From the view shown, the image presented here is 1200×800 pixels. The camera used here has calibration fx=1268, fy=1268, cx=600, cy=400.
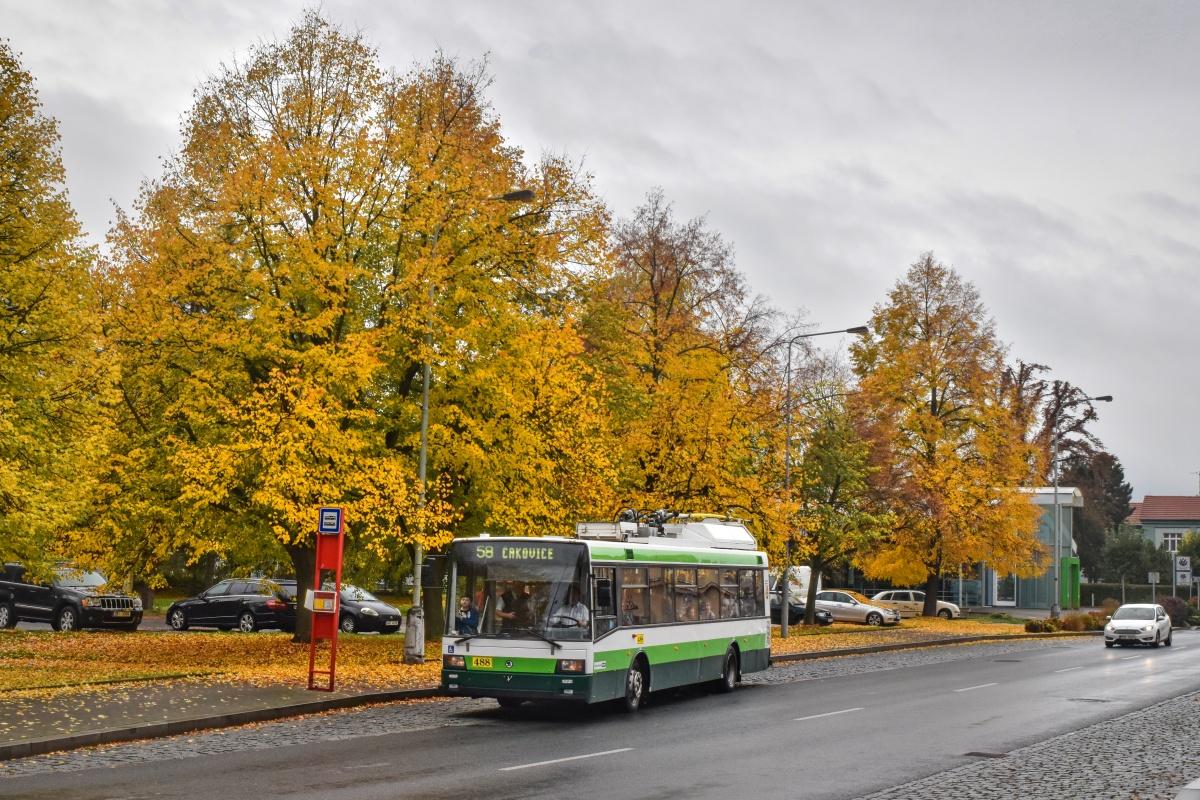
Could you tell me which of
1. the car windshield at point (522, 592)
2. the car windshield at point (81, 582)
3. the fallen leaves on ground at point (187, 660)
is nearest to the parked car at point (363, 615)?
the fallen leaves on ground at point (187, 660)

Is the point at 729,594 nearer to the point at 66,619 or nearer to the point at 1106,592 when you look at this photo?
the point at 66,619

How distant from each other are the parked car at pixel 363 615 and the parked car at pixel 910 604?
30.1 metres

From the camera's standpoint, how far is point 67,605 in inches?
1487

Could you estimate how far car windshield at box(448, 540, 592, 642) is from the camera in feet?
62.0

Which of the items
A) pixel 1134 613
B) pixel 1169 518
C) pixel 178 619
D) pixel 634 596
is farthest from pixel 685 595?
pixel 1169 518

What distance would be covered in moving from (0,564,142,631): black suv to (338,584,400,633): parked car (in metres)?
6.20

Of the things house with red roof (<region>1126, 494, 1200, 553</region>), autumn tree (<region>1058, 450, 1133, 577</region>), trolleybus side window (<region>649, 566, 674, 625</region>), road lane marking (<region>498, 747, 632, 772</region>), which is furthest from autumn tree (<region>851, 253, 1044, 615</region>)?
house with red roof (<region>1126, 494, 1200, 553</region>)

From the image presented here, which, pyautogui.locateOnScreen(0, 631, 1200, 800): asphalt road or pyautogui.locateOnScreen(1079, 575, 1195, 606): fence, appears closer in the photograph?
pyautogui.locateOnScreen(0, 631, 1200, 800): asphalt road

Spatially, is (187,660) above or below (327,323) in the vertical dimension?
below

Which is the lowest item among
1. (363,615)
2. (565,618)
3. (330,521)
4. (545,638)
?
(363,615)

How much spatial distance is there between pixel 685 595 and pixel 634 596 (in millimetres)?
2339

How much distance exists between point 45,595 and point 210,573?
16704 millimetres

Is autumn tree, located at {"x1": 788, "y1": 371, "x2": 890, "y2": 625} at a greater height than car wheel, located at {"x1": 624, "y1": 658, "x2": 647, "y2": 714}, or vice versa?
autumn tree, located at {"x1": 788, "y1": 371, "x2": 890, "y2": 625}

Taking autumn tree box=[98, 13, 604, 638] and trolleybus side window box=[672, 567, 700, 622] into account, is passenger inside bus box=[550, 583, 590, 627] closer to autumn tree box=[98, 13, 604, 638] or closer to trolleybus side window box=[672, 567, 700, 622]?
trolleybus side window box=[672, 567, 700, 622]
